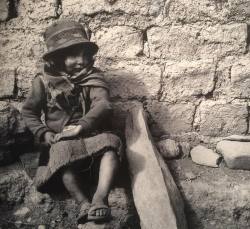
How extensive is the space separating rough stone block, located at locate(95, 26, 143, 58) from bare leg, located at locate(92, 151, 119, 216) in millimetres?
1092

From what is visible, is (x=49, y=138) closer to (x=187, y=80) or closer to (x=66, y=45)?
(x=66, y=45)

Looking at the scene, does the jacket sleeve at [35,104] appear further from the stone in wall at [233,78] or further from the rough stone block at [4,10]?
the stone in wall at [233,78]

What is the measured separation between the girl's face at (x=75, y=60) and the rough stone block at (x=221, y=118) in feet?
3.68

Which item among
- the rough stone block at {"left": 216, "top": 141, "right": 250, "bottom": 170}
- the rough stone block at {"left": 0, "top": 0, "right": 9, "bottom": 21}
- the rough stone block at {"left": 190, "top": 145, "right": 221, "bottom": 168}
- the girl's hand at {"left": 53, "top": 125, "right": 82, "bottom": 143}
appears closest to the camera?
the girl's hand at {"left": 53, "top": 125, "right": 82, "bottom": 143}

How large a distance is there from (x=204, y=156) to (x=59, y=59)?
140cm

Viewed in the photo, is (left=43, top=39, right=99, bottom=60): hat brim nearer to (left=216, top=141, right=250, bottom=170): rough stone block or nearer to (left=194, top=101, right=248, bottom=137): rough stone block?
(left=194, top=101, right=248, bottom=137): rough stone block

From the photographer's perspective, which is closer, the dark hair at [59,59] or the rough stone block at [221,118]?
the dark hair at [59,59]

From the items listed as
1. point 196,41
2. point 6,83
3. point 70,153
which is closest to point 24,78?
point 6,83

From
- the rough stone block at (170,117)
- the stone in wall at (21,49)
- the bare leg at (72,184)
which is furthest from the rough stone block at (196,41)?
the bare leg at (72,184)

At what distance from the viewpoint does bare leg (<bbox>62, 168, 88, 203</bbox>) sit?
244cm

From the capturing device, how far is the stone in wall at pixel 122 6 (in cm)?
321

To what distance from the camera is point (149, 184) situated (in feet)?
8.22

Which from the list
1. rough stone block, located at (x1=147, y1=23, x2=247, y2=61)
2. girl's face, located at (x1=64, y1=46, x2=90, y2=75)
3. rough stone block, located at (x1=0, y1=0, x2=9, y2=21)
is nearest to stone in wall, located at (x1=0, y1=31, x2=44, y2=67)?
rough stone block, located at (x1=0, y1=0, x2=9, y2=21)

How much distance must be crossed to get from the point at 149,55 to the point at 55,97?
97cm
